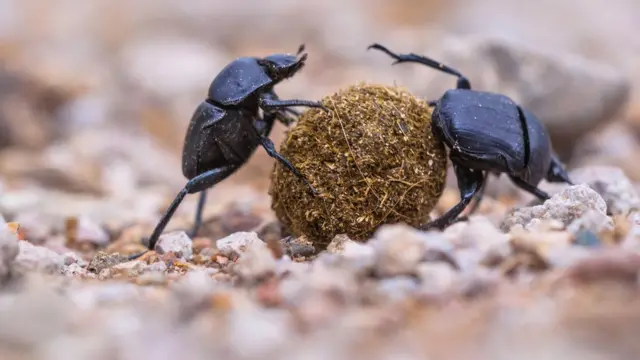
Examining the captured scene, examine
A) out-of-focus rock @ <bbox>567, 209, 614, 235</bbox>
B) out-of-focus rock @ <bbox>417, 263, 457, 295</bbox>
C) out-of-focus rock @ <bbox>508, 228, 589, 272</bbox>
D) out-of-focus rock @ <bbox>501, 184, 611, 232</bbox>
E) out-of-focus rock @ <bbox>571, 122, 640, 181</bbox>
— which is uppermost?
out-of-focus rock @ <bbox>417, 263, 457, 295</bbox>

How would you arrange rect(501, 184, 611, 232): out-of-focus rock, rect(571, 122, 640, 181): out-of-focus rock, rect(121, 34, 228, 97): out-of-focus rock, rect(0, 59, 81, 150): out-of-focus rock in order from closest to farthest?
rect(501, 184, 611, 232): out-of-focus rock → rect(571, 122, 640, 181): out-of-focus rock → rect(0, 59, 81, 150): out-of-focus rock → rect(121, 34, 228, 97): out-of-focus rock

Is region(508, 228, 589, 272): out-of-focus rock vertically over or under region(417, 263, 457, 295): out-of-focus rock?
under

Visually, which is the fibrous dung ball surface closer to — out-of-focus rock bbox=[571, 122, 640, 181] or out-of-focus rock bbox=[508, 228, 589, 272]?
out-of-focus rock bbox=[508, 228, 589, 272]

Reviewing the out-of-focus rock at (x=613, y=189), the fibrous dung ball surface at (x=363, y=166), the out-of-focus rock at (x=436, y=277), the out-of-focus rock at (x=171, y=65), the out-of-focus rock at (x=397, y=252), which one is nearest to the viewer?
the out-of-focus rock at (x=436, y=277)

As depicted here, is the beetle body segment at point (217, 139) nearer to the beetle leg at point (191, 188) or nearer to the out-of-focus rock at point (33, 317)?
the beetle leg at point (191, 188)

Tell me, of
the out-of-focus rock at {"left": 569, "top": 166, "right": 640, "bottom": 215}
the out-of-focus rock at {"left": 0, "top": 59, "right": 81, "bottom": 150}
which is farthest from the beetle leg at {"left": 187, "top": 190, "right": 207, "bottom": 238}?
the out-of-focus rock at {"left": 0, "top": 59, "right": 81, "bottom": 150}

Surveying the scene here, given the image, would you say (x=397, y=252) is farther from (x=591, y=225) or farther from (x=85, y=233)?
(x=85, y=233)

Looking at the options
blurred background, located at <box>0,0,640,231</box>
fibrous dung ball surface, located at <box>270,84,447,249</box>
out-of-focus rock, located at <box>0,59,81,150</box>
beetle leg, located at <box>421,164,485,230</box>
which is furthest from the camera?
out-of-focus rock, located at <box>0,59,81,150</box>

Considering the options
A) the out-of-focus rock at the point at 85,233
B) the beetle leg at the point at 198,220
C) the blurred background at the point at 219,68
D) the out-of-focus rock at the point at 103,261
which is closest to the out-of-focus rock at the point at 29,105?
the blurred background at the point at 219,68
